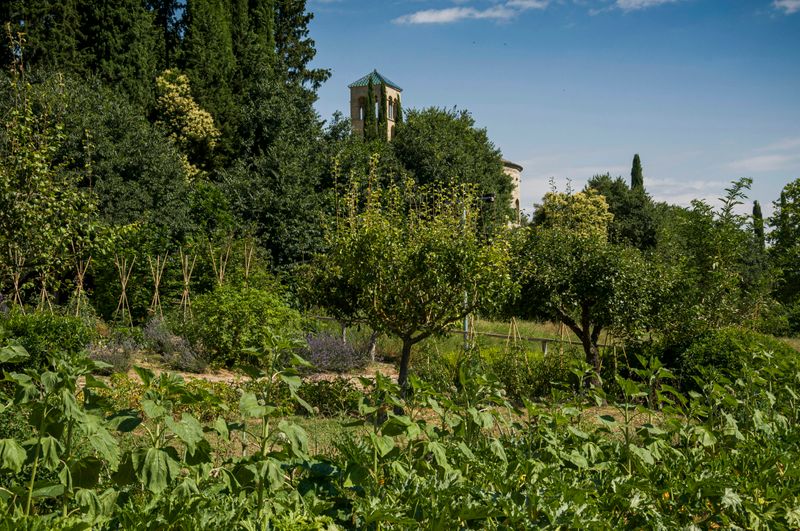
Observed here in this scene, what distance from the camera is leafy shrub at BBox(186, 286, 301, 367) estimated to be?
37.2 ft

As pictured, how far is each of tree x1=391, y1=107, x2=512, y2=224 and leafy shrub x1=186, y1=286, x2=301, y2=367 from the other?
50.3 feet

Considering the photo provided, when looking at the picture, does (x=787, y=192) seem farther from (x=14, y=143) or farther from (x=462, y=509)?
(x=462, y=509)

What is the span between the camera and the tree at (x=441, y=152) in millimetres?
27406

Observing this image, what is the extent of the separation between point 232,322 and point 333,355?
5.66ft

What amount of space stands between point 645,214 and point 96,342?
99.2 feet

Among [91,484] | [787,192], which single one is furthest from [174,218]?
[91,484]

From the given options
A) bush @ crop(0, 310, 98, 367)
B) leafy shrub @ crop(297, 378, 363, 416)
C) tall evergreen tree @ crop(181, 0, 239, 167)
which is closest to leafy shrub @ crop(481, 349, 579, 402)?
leafy shrub @ crop(297, 378, 363, 416)

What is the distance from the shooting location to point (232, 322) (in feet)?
37.5

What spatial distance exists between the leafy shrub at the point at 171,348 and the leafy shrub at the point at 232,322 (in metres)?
0.28

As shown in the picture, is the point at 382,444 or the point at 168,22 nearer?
the point at 382,444

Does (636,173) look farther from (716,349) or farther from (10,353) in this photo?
(10,353)

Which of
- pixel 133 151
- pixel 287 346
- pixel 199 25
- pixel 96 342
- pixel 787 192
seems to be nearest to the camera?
pixel 287 346

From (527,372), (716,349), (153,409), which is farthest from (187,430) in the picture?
(527,372)

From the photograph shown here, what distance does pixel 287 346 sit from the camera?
2.32 meters
